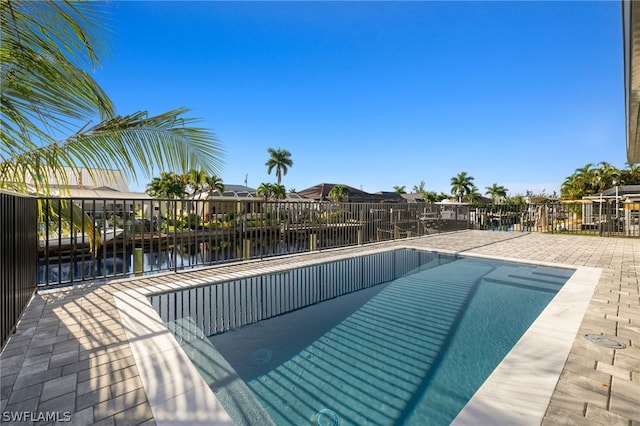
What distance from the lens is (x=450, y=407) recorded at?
189 cm

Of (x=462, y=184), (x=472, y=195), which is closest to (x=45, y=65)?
(x=462, y=184)

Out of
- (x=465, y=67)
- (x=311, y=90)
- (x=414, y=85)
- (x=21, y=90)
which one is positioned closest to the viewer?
(x=21, y=90)

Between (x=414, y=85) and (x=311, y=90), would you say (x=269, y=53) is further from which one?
(x=414, y=85)

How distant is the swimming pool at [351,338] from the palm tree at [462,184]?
138ft

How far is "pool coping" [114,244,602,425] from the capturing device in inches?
63.7

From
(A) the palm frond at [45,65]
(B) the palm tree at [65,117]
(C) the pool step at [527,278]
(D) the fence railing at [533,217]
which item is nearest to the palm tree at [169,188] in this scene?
(D) the fence railing at [533,217]

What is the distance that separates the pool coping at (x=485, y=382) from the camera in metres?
1.62

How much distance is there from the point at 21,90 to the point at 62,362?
230 centimetres

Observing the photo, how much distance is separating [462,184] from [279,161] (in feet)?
91.3

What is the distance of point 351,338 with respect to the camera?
299 cm

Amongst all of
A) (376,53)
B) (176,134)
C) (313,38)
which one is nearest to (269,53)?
(313,38)

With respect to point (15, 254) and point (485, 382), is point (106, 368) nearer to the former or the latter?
point (15, 254)

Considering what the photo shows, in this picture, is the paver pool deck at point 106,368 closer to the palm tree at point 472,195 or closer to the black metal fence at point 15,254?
the black metal fence at point 15,254

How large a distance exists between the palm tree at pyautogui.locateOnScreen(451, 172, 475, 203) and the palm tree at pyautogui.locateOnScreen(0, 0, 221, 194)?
45965 millimetres
